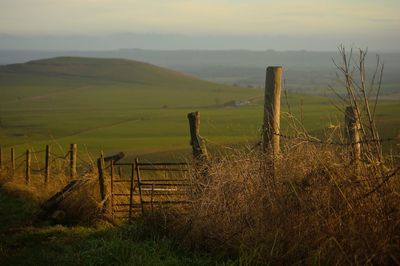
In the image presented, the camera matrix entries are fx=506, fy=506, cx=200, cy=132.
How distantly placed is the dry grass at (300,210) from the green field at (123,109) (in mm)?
922

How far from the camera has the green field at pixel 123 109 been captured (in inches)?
1503

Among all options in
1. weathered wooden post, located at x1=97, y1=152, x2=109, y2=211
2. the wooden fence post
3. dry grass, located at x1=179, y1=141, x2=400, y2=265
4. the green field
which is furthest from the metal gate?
the wooden fence post

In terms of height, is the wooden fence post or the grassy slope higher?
the wooden fence post

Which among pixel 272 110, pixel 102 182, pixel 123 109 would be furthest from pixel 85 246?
pixel 123 109

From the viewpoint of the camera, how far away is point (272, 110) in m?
7.66

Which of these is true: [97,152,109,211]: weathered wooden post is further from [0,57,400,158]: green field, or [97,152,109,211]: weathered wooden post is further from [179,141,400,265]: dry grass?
[179,141,400,265]: dry grass

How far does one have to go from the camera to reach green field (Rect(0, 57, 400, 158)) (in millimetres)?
38188

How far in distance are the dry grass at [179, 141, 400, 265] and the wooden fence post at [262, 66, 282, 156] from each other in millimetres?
303

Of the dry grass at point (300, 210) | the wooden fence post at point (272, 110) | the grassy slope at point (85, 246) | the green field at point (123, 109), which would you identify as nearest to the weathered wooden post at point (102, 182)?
the grassy slope at point (85, 246)

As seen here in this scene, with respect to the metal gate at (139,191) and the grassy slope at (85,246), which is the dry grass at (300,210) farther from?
the metal gate at (139,191)

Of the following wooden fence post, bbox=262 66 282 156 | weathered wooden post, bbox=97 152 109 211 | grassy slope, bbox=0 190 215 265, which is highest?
wooden fence post, bbox=262 66 282 156

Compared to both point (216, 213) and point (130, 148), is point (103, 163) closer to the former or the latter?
point (216, 213)

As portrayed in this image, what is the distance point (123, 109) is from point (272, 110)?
63.4 metres

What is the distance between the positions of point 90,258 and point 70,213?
3.77m
